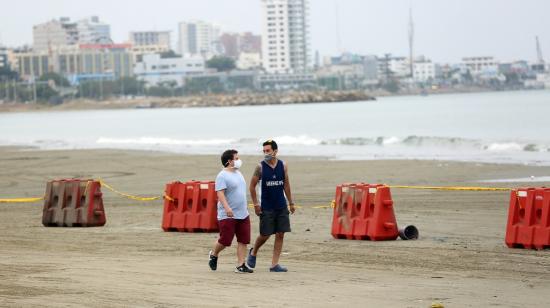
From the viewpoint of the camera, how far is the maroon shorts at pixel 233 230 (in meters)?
13.4

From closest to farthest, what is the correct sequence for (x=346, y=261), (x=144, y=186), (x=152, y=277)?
(x=152, y=277) → (x=346, y=261) → (x=144, y=186)

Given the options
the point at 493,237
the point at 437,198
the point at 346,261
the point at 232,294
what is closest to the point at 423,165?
the point at 437,198

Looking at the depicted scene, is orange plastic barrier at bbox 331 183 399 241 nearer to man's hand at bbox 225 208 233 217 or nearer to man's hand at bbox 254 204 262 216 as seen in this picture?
man's hand at bbox 254 204 262 216

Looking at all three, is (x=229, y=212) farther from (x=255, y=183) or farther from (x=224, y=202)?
(x=255, y=183)

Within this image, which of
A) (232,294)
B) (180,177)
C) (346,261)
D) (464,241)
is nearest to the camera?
(232,294)

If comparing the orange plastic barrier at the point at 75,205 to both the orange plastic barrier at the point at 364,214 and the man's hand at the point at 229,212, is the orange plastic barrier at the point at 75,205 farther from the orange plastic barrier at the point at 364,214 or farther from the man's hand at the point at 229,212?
the man's hand at the point at 229,212

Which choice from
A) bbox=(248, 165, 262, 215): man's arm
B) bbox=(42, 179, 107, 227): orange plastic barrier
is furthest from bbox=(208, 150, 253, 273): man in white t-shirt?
bbox=(42, 179, 107, 227): orange plastic barrier

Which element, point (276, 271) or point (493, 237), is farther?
point (493, 237)

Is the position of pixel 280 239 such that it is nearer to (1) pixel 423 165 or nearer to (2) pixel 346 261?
(2) pixel 346 261

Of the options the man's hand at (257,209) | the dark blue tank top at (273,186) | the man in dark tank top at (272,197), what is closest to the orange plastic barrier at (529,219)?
the man in dark tank top at (272,197)

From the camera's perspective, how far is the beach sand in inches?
450

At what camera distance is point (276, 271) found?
1343 centimetres

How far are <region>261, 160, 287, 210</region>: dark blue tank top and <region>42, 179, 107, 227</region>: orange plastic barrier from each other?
664cm

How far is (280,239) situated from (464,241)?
3.40 metres
